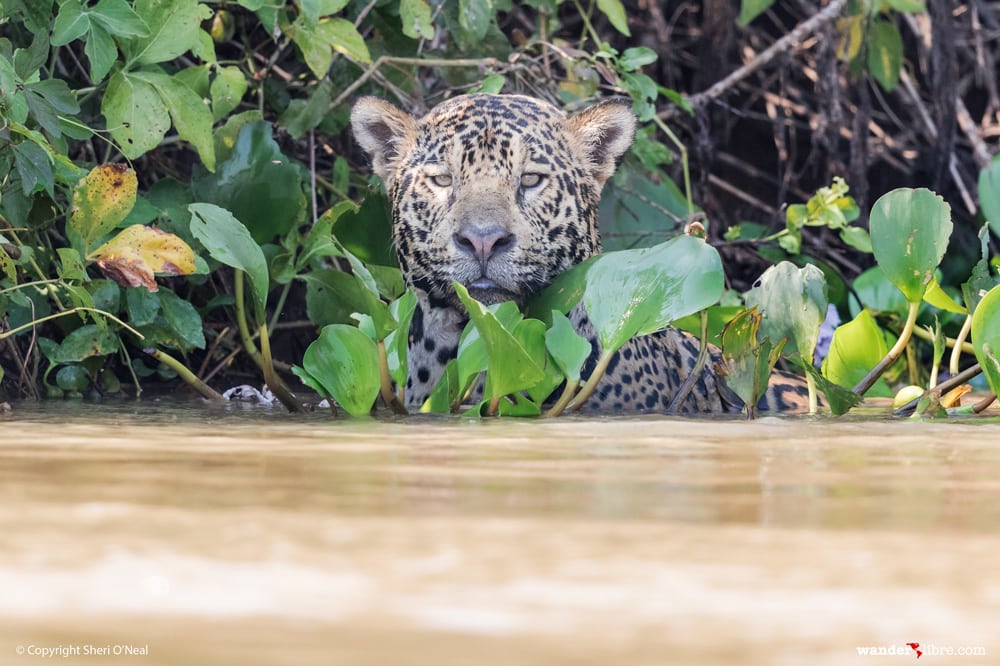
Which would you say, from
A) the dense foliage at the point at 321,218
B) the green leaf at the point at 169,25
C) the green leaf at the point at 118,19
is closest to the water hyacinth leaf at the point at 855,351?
the dense foliage at the point at 321,218

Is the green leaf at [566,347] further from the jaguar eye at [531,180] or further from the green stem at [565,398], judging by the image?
the jaguar eye at [531,180]

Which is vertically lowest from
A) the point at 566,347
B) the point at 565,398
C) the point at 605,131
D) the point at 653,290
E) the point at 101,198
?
the point at 565,398

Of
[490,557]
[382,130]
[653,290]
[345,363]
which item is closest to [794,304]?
[653,290]

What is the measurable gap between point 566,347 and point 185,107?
45.2 inches

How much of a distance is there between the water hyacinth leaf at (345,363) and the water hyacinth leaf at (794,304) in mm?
975

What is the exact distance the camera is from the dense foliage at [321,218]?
10.00 feet

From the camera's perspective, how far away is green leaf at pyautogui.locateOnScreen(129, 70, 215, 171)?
3295 millimetres

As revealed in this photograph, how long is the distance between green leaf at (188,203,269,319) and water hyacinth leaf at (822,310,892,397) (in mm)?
1592

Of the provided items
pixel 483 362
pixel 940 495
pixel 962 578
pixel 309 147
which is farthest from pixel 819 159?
pixel 962 578

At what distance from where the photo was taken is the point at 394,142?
159 inches

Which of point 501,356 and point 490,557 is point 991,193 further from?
point 490,557

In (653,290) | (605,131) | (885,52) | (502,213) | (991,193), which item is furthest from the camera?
(885,52)

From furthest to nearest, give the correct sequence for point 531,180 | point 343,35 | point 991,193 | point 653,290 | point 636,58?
point 991,193 → point 636,58 → point 531,180 → point 343,35 → point 653,290

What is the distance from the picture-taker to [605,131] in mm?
4039
